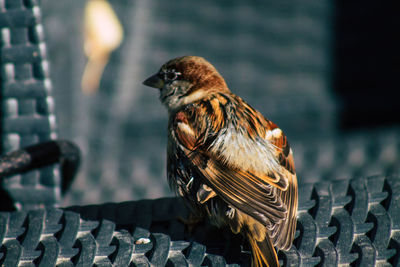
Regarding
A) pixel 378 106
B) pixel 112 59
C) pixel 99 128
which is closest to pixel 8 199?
pixel 99 128

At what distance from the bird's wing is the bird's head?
0.27 metres

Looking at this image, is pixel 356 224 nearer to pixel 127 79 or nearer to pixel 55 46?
pixel 55 46

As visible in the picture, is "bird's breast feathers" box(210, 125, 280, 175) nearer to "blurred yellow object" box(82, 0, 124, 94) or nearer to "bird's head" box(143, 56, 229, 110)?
"bird's head" box(143, 56, 229, 110)

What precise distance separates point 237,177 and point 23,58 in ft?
2.31

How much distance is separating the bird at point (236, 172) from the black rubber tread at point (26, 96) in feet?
1.23

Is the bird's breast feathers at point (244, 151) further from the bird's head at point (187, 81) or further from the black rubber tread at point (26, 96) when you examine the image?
the black rubber tread at point (26, 96)

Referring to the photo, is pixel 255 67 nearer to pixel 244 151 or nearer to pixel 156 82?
pixel 156 82

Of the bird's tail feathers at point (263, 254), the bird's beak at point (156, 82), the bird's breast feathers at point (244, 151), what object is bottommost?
the bird's tail feathers at point (263, 254)

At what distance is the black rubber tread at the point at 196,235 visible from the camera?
46.5 inches

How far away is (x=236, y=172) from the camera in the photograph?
4.29ft

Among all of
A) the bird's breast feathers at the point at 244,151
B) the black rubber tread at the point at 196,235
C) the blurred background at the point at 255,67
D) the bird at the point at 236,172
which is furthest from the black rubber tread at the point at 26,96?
the blurred background at the point at 255,67

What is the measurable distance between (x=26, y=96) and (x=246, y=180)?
27.2 inches

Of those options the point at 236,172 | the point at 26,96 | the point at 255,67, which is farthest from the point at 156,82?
the point at 255,67

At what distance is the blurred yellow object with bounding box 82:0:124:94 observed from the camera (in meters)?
2.64
